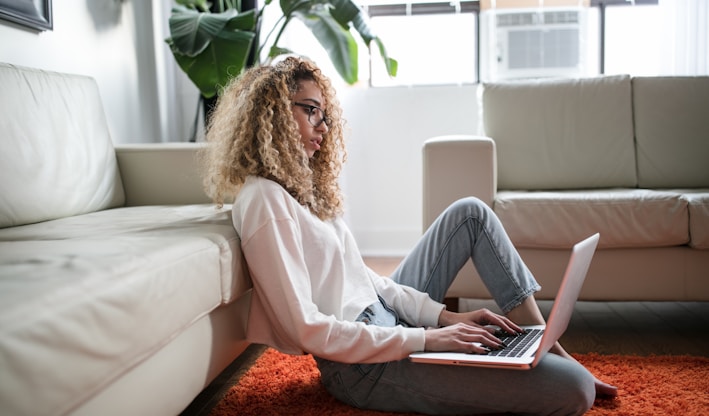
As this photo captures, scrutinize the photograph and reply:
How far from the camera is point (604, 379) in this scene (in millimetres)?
1603

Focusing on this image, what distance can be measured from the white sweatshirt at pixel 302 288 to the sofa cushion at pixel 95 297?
0.30 ft

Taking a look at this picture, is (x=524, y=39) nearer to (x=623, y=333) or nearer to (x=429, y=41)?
(x=429, y=41)

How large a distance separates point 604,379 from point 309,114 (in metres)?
0.96

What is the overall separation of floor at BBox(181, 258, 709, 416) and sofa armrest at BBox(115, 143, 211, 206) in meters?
0.59

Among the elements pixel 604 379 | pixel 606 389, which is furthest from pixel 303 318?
pixel 604 379

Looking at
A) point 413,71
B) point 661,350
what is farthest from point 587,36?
point 661,350

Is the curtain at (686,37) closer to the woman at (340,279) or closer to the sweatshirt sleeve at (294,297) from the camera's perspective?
the woman at (340,279)

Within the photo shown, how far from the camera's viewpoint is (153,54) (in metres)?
3.24

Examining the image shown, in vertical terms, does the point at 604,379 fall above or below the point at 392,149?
below

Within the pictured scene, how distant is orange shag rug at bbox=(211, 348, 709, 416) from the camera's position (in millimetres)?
1409

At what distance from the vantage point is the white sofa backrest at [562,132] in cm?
257

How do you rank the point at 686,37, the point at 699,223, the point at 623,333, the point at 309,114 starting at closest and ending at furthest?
the point at 309,114 → the point at 699,223 → the point at 623,333 → the point at 686,37

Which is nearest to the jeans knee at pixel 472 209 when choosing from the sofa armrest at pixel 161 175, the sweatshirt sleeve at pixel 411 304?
the sweatshirt sleeve at pixel 411 304

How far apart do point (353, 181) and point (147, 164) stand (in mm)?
1641
